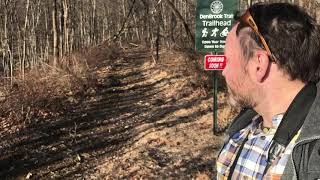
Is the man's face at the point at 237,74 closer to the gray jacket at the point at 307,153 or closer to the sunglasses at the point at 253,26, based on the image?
the sunglasses at the point at 253,26

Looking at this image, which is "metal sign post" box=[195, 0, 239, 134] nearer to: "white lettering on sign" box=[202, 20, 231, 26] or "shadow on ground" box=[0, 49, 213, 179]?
"white lettering on sign" box=[202, 20, 231, 26]

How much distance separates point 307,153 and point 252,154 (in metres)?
0.39

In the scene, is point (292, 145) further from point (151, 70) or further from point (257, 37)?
point (151, 70)

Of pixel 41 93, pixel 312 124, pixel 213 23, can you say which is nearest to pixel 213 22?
pixel 213 23

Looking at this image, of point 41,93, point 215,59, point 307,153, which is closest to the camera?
point 307,153

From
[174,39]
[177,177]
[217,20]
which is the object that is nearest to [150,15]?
[174,39]

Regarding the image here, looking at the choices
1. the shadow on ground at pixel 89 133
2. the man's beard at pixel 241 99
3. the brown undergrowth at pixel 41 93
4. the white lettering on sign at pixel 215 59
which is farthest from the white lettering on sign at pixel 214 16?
the man's beard at pixel 241 99

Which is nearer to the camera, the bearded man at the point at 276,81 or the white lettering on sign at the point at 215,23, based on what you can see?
the bearded man at the point at 276,81

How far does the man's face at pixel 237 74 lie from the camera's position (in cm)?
195

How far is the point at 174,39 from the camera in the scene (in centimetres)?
2316

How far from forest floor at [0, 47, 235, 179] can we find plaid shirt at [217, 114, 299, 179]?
554 centimetres

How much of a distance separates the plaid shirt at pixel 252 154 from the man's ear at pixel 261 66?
16 centimetres

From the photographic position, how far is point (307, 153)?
163 cm

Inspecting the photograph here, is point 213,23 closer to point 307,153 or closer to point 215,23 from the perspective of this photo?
point 215,23
